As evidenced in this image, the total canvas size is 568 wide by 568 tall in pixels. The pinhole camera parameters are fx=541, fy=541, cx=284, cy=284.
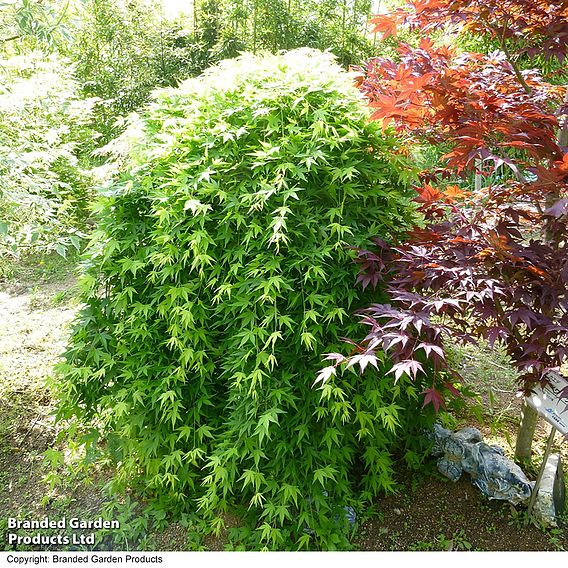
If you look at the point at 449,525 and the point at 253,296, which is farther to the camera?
the point at 449,525

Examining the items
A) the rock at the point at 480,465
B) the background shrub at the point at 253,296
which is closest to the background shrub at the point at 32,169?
the background shrub at the point at 253,296

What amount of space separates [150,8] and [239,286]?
227 inches

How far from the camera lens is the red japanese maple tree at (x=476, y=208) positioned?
5.14 ft

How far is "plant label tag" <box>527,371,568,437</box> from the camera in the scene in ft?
5.36

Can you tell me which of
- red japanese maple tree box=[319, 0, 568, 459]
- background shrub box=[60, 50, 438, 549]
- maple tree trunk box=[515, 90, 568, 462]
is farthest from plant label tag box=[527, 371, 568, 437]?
background shrub box=[60, 50, 438, 549]

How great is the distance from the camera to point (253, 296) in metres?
1.77

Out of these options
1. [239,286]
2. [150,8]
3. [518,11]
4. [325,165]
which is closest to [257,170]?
[325,165]

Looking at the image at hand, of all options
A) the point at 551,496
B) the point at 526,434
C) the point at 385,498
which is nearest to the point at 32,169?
the point at 385,498

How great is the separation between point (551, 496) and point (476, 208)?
1.07 meters

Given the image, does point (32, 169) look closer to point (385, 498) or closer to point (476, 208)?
point (476, 208)

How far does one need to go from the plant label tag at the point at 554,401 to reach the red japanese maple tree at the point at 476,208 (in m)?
0.04

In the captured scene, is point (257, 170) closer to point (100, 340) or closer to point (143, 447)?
point (100, 340)

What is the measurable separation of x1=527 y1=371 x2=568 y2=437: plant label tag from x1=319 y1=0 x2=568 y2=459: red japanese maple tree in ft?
0.14
